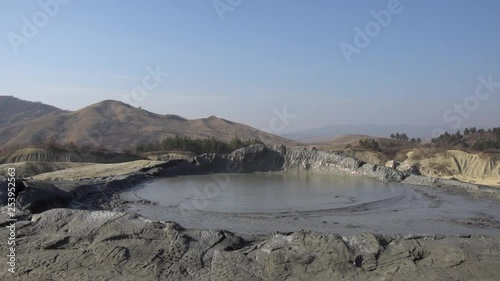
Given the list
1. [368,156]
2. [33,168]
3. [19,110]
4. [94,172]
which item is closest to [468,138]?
[368,156]

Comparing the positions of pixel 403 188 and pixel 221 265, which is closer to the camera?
pixel 221 265

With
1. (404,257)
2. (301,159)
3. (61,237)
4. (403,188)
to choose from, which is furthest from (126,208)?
(301,159)

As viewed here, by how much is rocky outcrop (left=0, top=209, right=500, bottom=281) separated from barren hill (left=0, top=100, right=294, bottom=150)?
47873 millimetres

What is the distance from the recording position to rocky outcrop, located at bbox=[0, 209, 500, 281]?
17.6 feet

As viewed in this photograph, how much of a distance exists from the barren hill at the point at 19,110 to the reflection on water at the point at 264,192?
8390 centimetres

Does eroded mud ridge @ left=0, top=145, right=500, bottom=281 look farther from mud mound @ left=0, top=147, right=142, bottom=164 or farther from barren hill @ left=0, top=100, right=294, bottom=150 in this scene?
barren hill @ left=0, top=100, right=294, bottom=150

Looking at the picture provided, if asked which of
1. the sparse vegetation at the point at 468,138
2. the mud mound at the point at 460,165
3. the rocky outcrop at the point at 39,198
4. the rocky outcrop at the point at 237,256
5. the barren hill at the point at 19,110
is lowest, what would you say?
the rocky outcrop at the point at 237,256

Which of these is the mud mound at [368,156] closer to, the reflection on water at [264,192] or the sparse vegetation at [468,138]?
the reflection on water at [264,192]

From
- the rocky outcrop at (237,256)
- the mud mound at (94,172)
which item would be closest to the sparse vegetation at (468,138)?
the mud mound at (94,172)

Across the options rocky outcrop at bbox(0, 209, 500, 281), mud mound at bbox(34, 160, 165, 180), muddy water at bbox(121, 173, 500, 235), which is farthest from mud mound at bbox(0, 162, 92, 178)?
rocky outcrop at bbox(0, 209, 500, 281)

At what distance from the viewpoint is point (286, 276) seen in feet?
17.5

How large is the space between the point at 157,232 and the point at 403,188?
10.3m

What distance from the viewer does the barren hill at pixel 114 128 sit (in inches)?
2434

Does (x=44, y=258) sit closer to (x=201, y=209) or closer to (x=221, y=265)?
(x=221, y=265)
